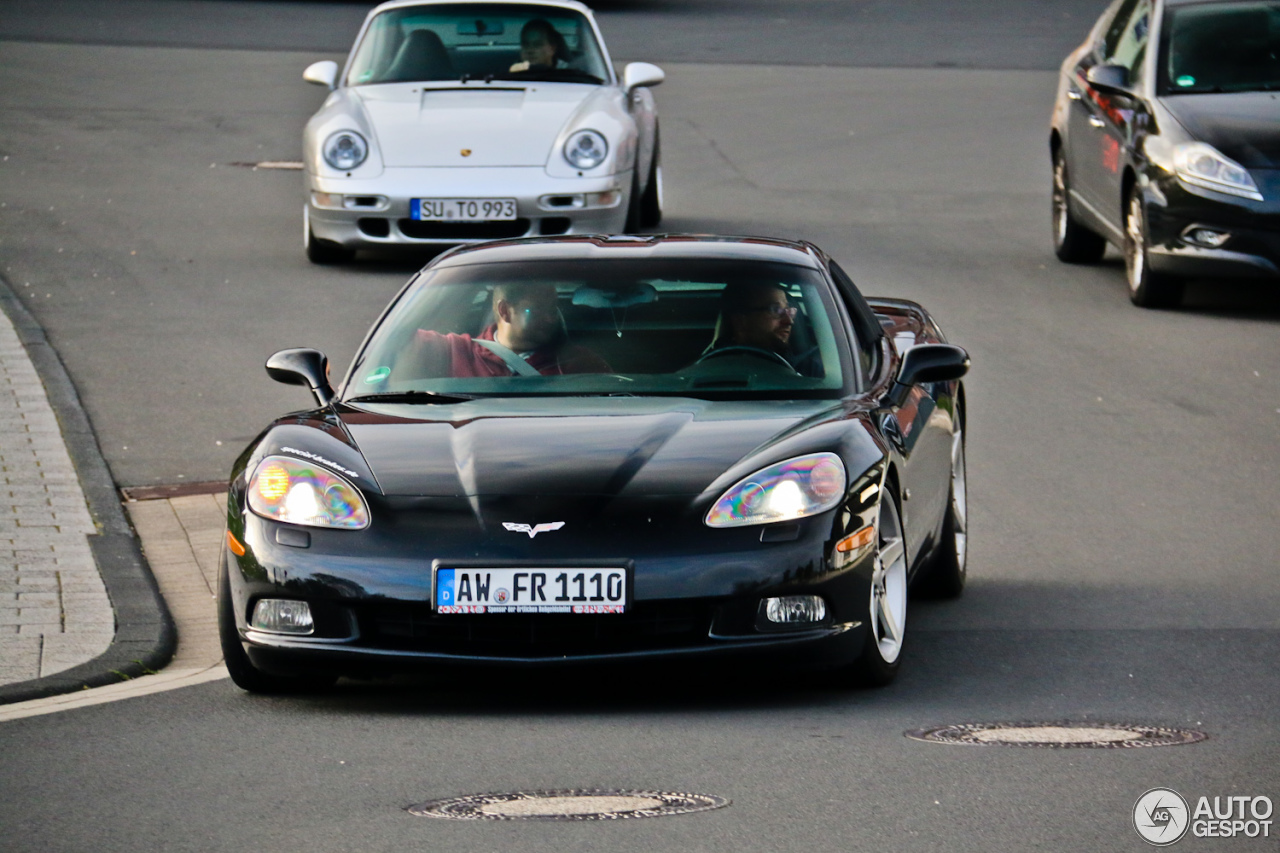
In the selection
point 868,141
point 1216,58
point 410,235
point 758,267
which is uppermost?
point 758,267

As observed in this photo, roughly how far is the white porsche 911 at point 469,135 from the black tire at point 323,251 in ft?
0.04

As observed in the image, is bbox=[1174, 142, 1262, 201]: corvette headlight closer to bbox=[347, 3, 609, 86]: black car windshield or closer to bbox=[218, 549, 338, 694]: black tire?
bbox=[347, 3, 609, 86]: black car windshield

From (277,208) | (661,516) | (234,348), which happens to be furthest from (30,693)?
(277,208)

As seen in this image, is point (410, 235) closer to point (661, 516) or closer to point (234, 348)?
point (234, 348)

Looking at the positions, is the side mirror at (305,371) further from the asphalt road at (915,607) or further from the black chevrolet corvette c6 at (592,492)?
the asphalt road at (915,607)

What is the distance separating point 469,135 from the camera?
47.2ft

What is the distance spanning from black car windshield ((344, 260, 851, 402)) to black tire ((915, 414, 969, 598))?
3.22ft

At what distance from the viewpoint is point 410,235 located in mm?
14516

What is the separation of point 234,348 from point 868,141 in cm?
1000

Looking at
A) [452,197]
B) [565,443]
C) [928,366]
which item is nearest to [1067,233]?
[452,197]

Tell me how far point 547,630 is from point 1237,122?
332 inches

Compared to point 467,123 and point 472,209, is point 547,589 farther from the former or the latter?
point 467,123

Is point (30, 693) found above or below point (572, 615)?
below

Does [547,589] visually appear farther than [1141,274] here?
No
